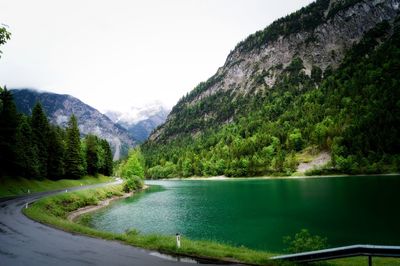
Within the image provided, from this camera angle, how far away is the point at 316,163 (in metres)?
181

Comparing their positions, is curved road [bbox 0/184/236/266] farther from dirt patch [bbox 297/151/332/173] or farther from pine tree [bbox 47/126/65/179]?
dirt patch [bbox 297/151/332/173]

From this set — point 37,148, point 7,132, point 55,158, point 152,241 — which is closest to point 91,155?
point 55,158

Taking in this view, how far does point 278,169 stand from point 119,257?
174981 millimetres

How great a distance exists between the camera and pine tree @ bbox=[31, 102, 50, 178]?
82.7m

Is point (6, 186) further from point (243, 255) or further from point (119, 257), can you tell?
point (243, 255)

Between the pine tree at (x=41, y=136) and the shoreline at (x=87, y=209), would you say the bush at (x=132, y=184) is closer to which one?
the shoreline at (x=87, y=209)

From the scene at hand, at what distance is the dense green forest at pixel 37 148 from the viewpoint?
67.6 meters

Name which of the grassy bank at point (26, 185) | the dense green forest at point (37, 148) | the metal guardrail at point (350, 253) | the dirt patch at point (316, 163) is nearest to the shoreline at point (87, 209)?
the grassy bank at point (26, 185)

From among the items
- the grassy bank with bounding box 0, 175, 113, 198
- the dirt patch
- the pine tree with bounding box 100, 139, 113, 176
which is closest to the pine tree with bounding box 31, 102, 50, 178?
the grassy bank with bounding box 0, 175, 113, 198

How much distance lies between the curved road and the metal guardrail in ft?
21.4

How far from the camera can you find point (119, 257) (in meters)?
20.0

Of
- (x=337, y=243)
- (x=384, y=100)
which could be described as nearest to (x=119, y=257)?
(x=337, y=243)

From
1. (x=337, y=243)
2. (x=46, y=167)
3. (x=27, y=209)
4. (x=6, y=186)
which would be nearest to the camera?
(x=337, y=243)

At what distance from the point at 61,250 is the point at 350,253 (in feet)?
57.4
